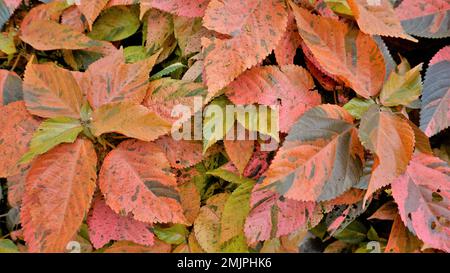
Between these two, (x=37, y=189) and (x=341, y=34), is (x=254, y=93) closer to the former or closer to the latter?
(x=341, y=34)

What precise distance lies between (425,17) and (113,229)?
26.3 inches

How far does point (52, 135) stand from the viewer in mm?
812

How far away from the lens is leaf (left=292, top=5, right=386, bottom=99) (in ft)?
2.63

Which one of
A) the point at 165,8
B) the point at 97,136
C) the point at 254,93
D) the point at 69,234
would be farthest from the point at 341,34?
the point at 69,234

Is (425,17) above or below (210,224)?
above

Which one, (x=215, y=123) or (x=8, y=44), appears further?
(x=8, y=44)

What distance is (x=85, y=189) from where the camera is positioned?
0.80 metres

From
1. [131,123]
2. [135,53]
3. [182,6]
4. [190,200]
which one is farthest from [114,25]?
[190,200]

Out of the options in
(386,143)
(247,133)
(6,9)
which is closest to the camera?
(386,143)

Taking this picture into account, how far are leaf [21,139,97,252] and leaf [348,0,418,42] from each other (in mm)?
501

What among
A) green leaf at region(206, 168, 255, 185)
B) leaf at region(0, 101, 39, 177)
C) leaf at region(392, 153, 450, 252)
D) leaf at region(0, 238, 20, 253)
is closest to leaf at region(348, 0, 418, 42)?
leaf at region(392, 153, 450, 252)

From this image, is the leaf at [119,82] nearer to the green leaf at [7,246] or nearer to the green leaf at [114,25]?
the green leaf at [114,25]

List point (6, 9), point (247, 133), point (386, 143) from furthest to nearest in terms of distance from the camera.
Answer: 1. point (6, 9)
2. point (247, 133)
3. point (386, 143)

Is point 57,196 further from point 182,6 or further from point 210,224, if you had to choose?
point 182,6
